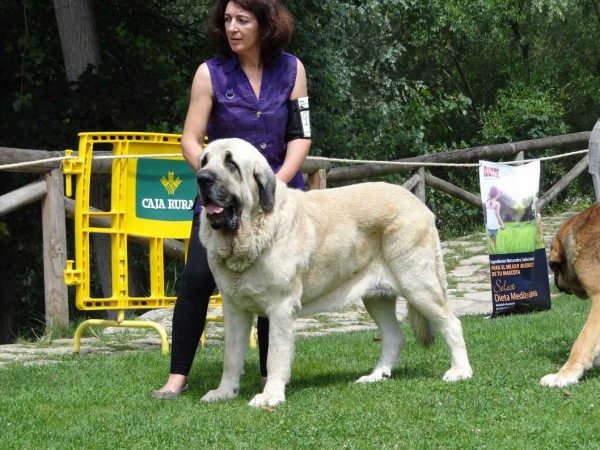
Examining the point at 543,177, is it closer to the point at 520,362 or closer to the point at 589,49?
the point at 589,49

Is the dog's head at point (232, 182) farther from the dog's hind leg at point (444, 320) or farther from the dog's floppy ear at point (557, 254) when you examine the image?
the dog's floppy ear at point (557, 254)

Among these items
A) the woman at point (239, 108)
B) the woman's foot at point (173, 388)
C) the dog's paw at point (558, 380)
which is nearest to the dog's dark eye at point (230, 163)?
the woman at point (239, 108)

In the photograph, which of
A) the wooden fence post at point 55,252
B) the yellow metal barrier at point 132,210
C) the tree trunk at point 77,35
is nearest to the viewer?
the yellow metal barrier at point 132,210

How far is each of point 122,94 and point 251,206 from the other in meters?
7.88

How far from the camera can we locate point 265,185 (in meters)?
4.26

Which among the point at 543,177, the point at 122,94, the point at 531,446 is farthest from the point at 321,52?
the point at 531,446

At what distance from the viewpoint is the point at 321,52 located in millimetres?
13086

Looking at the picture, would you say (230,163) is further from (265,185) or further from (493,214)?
(493,214)

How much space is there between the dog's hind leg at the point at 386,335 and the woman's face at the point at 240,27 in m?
1.66

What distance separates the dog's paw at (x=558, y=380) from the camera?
4.45 metres

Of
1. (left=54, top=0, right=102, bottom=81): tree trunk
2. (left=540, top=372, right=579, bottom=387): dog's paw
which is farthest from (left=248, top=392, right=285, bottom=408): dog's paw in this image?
Result: (left=54, top=0, right=102, bottom=81): tree trunk

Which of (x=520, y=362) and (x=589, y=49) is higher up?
(x=589, y=49)

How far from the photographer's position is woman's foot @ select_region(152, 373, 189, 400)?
4590 millimetres

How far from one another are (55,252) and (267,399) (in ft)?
12.1
